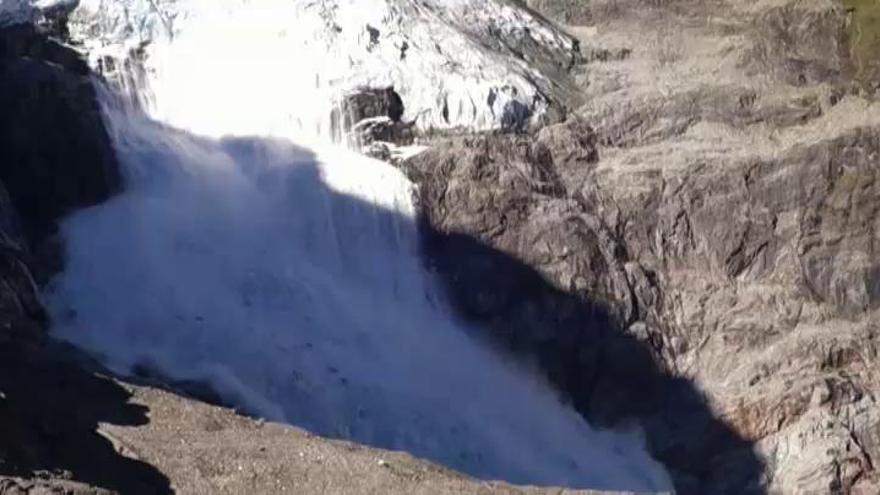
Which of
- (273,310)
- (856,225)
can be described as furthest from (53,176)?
(856,225)

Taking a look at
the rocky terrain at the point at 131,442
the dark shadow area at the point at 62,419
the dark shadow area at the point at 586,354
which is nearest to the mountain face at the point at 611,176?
the dark shadow area at the point at 586,354

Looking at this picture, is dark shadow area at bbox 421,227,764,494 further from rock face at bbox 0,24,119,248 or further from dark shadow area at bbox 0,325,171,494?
dark shadow area at bbox 0,325,171,494

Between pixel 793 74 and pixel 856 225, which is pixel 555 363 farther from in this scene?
pixel 793 74

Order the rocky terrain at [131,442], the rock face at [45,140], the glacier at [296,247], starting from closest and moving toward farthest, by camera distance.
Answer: the rocky terrain at [131,442]
the glacier at [296,247]
the rock face at [45,140]

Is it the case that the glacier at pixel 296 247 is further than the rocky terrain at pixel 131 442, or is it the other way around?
the glacier at pixel 296 247

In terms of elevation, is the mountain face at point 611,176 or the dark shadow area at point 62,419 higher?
the dark shadow area at point 62,419

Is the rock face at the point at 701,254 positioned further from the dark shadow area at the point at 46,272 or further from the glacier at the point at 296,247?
the dark shadow area at the point at 46,272

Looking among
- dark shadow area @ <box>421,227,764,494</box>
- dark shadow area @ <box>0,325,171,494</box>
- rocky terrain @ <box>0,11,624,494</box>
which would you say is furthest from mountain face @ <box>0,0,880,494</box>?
dark shadow area @ <box>0,325,171,494</box>

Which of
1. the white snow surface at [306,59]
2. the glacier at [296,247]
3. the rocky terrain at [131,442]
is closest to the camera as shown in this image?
the rocky terrain at [131,442]
